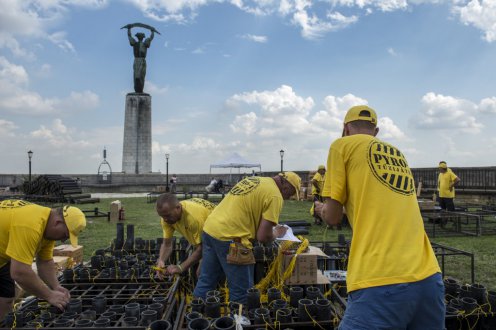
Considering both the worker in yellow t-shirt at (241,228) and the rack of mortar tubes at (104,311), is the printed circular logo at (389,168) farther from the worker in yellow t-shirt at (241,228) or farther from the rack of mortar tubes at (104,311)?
the rack of mortar tubes at (104,311)

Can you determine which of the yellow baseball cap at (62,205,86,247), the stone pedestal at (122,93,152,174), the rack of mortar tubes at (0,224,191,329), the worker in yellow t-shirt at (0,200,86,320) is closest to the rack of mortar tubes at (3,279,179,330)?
the rack of mortar tubes at (0,224,191,329)

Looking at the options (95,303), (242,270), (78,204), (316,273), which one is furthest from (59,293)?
(78,204)

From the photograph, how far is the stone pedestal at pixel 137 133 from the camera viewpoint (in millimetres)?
34812

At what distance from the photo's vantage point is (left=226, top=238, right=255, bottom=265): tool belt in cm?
398

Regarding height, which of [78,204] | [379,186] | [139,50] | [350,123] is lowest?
[78,204]

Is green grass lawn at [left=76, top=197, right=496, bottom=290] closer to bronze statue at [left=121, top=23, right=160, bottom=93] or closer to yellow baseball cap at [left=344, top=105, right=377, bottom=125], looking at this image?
yellow baseball cap at [left=344, top=105, right=377, bottom=125]

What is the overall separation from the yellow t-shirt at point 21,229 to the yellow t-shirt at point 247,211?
164cm

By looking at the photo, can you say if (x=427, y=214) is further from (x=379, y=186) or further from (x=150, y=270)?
(x=379, y=186)

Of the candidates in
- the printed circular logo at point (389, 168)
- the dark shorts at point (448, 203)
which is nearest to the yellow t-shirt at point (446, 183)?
the dark shorts at point (448, 203)

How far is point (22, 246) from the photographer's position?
10.5 ft

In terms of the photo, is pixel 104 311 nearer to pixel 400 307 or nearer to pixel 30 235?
pixel 30 235

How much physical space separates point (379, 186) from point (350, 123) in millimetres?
493

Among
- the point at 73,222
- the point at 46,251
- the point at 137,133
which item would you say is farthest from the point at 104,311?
the point at 137,133

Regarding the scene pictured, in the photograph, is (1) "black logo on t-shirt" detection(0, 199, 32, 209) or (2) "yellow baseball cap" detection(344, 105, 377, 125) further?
(1) "black logo on t-shirt" detection(0, 199, 32, 209)
